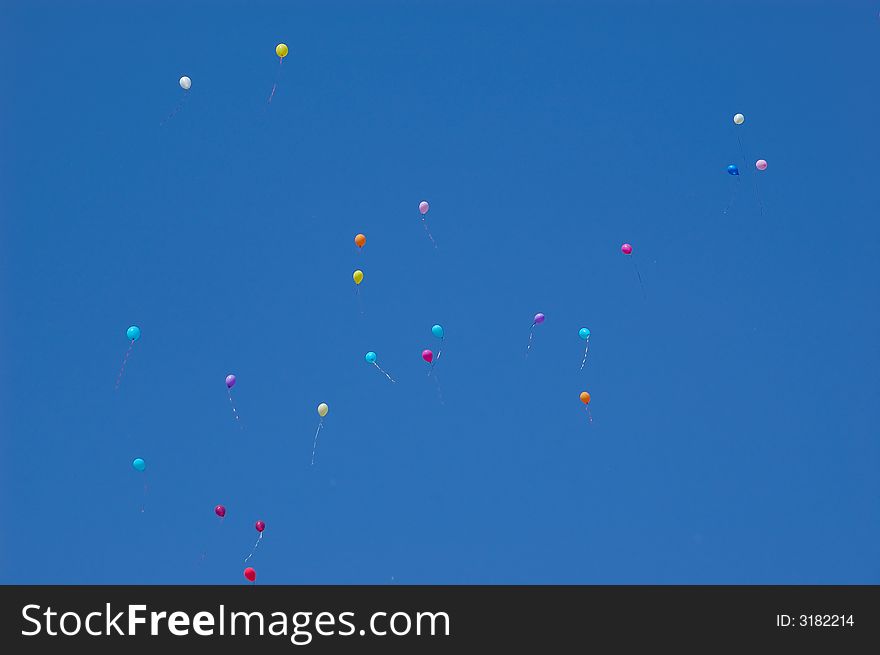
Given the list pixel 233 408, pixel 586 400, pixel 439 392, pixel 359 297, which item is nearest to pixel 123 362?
pixel 233 408

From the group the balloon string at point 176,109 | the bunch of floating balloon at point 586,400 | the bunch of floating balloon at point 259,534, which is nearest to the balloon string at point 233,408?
the bunch of floating balloon at point 259,534

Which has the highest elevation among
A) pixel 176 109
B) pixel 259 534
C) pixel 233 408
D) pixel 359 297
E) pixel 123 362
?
pixel 176 109

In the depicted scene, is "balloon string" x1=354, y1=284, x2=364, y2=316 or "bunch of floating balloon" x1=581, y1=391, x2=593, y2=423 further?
"balloon string" x1=354, y1=284, x2=364, y2=316

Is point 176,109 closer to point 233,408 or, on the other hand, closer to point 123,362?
point 123,362

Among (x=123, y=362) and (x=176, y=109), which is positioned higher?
(x=176, y=109)

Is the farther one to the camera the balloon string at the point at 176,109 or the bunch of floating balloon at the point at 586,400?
the balloon string at the point at 176,109

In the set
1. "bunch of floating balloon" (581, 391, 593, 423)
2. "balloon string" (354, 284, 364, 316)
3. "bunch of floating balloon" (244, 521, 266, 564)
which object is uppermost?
"balloon string" (354, 284, 364, 316)

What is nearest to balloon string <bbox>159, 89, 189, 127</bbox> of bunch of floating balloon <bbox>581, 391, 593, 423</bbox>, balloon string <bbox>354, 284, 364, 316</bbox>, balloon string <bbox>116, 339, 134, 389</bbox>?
balloon string <bbox>116, 339, 134, 389</bbox>

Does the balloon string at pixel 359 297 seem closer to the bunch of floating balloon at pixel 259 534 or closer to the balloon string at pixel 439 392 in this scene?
the balloon string at pixel 439 392

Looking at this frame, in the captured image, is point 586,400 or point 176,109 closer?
point 586,400

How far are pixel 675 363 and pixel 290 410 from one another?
137 cm

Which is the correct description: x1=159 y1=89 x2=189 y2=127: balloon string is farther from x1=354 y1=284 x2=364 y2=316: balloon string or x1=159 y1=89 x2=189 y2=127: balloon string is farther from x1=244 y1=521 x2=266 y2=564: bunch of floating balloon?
x1=244 y1=521 x2=266 y2=564: bunch of floating balloon

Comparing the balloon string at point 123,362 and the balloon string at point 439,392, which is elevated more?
the balloon string at point 123,362

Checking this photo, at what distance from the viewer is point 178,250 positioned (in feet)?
13.0
